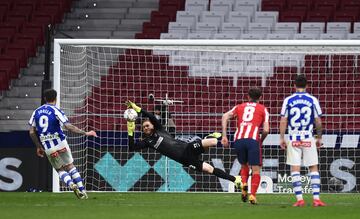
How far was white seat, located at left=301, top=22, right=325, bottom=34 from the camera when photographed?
96.4 ft

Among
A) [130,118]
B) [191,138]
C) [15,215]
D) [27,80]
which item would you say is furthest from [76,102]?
[15,215]

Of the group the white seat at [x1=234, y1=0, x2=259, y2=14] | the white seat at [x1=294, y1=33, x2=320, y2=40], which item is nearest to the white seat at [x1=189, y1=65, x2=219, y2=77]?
the white seat at [x1=294, y1=33, x2=320, y2=40]

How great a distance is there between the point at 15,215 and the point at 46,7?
19.5 m

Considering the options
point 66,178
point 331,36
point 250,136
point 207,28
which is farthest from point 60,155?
point 207,28

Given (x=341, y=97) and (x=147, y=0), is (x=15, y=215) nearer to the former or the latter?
(x=341, y=97)

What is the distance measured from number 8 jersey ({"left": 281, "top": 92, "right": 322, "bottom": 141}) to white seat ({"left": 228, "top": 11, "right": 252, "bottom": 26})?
13890 mm

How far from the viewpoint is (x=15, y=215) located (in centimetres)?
1439

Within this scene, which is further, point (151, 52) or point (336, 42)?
point (151, 52)

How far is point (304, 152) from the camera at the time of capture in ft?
54.6

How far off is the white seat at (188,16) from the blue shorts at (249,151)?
13749 mm

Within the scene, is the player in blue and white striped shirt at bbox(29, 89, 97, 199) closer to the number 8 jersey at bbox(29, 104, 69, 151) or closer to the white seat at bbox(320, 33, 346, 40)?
the number 8 jersey at bbox(29, 104, 69, 151)

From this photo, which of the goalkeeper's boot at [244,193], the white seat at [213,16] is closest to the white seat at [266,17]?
the white seat at [213,16]

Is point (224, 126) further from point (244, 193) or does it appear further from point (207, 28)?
point (207, 28)

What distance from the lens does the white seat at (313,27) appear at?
29.4 metres
